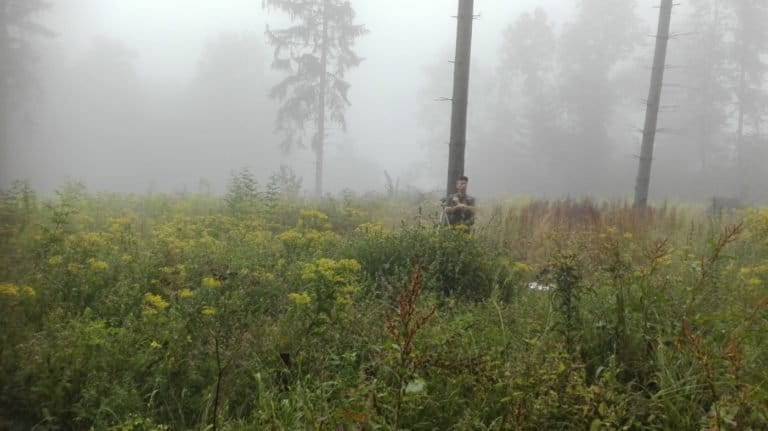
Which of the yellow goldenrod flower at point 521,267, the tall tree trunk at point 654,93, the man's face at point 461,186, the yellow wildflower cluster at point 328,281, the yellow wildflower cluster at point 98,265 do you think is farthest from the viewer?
the tall tree trunk at point 654,93

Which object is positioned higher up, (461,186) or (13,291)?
(461,186)

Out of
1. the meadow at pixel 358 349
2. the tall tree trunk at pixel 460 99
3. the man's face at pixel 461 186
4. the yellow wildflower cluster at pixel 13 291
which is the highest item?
the tall tree trunk at pixel 460 99

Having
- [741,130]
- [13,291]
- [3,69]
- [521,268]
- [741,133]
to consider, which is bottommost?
[521,268]

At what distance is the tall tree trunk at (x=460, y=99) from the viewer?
30.8 ft

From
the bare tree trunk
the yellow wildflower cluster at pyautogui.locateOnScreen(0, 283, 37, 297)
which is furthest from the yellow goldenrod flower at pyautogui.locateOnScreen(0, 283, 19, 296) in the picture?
the bare tree trunk

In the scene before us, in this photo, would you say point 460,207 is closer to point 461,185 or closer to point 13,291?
point 461,185

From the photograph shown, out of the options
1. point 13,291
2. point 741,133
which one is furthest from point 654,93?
point 741,133

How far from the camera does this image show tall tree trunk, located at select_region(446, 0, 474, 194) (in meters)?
9.39

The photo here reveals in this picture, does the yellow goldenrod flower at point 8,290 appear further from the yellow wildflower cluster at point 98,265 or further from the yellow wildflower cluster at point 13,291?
the yellow wildflower cluster at point 98,265

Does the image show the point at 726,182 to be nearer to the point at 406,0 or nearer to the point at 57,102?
the point at 57,102

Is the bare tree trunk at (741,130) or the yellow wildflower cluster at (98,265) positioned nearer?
the yellow wildflower cluster at (98,265)

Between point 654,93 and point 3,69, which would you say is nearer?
point 654,93

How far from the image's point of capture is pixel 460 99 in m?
9.44

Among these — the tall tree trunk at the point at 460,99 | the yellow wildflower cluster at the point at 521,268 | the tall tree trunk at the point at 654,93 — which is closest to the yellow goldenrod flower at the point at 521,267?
the yellow wildflower cluster at the point at 521,268
